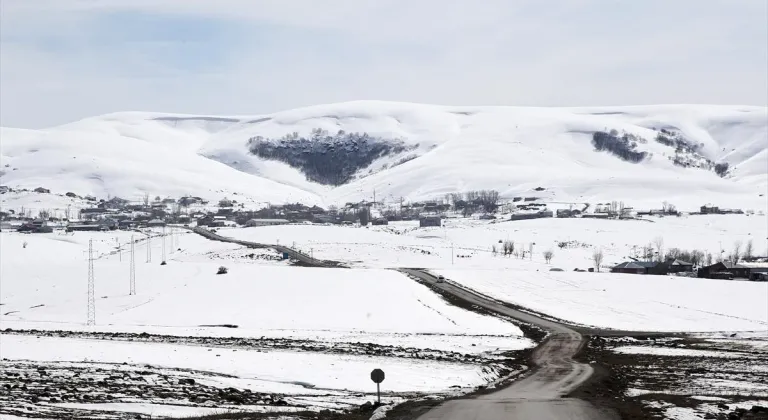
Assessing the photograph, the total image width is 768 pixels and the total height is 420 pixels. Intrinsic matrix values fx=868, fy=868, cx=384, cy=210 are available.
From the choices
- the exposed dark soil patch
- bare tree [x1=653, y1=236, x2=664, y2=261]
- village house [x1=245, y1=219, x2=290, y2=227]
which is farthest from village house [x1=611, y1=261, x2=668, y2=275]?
village house [x1=245, y1=219, x2=290, y2=227]

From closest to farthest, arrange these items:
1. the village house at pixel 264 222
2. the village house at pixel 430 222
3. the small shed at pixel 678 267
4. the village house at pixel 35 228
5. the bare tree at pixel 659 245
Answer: the small shed at pixel 678 267 < the bare tree at pixel 659 245 < the village house at pixel 35 228 < the village house at pixel 430 222 < the village house at pixel 264 222

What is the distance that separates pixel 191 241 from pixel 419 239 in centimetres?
3526

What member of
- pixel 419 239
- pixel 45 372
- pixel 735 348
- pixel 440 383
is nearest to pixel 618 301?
pixel 735 348

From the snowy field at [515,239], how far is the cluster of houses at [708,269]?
30.6ft

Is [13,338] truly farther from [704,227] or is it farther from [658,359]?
[704,227]

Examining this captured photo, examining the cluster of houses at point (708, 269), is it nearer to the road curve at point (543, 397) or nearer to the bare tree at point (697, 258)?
the bare tree at point (697, 258)

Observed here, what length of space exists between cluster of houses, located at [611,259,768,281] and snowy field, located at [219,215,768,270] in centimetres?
933

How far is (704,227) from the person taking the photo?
15762 centimetres

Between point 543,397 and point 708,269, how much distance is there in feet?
227

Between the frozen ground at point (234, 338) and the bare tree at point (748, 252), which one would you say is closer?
the frozen ground at point (234, 338)

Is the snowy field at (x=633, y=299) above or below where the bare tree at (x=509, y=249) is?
below

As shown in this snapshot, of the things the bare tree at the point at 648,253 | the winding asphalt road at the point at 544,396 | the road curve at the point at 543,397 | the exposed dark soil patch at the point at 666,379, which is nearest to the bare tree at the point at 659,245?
the bare tree at the point at 648,253

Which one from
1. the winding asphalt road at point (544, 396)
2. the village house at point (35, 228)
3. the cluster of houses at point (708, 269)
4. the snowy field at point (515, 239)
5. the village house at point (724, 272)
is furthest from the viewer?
the village house at point (35, 228)

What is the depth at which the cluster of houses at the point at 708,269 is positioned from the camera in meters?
84.8
